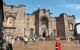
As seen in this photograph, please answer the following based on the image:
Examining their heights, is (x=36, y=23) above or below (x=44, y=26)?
above

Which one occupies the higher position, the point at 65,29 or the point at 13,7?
the point at 13,7

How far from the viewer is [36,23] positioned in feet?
199

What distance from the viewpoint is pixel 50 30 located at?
62.3 meters

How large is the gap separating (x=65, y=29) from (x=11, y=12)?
15620mm

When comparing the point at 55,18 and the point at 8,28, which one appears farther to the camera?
the point at 55,18

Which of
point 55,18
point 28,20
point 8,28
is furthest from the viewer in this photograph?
point 55,18

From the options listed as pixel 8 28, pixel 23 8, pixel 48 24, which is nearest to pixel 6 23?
pixel 8 28

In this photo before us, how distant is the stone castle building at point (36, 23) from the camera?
55.4 metres

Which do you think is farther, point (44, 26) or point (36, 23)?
point (44, 26)

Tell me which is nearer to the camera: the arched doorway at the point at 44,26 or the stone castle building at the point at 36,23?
the stone castle building at the point at 36,23

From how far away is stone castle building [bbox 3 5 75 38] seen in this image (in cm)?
5541

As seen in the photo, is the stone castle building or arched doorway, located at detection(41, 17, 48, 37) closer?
the stone castle building

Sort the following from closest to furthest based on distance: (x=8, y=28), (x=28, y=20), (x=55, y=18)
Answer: (x=8, y=28), (x=28, y=20), (x=55, y=18)

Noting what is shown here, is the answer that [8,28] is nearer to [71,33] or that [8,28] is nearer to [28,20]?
[28,20]
